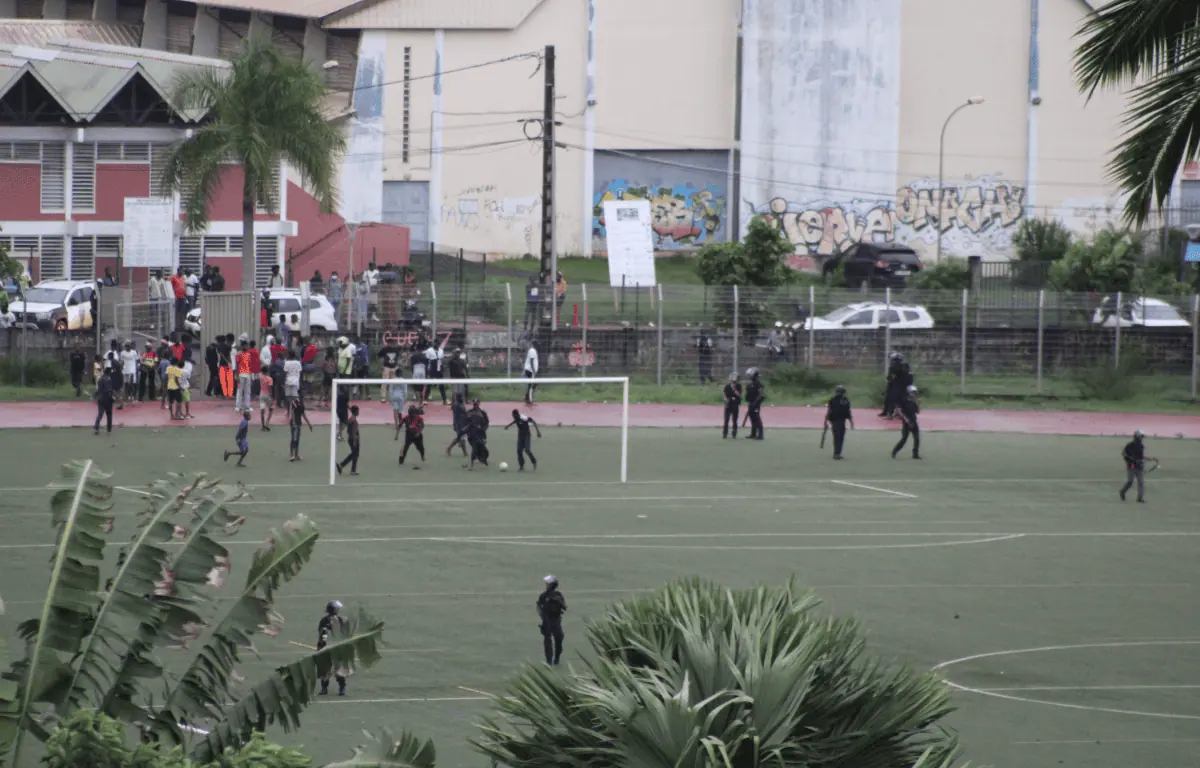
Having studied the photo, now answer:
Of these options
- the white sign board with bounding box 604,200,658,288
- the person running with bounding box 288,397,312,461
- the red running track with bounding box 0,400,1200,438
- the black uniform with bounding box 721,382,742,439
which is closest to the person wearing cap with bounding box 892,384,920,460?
the black uniform with bounding box 721,382,742,439

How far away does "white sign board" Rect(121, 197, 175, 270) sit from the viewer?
1887 inches

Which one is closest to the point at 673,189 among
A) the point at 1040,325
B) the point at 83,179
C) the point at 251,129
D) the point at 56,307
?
the point at 1040,325

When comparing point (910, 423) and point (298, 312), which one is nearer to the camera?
point (910, 423)

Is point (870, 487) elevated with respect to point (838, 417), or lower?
lower

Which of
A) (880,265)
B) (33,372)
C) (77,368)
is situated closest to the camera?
(77,368)

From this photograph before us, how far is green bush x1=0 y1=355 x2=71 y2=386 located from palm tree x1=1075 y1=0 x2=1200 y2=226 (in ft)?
107

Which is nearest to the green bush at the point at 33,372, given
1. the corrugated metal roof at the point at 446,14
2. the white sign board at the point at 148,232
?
the white sign board at the point at 148,232

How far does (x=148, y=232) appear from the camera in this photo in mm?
48188

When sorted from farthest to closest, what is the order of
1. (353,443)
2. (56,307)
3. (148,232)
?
1. (148,232)
2. (56,307)
3. (353,443)

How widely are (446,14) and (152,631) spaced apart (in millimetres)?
55094

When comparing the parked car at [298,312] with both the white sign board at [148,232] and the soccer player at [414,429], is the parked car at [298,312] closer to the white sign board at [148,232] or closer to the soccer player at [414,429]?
the white sign board at [148,232]

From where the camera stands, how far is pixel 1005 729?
16.0 meters

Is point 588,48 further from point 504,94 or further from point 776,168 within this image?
point 776,168

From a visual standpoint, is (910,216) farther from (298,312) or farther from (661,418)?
(298,312)
